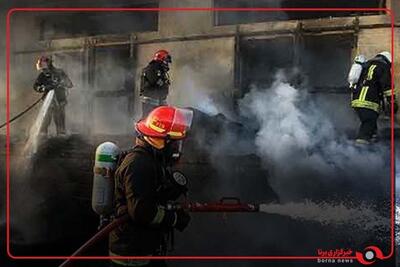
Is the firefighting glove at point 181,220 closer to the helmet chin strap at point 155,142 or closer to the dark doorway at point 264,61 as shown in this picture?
the helmet chin strap at point 155,142

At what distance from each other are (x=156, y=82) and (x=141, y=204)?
609 millimetres

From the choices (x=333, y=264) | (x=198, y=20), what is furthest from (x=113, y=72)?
(x=333, y=264)

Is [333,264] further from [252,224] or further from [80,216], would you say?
[80,216]

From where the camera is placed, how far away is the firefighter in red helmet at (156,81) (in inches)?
89.3

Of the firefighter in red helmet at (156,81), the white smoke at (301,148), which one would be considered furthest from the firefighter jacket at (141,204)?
the white smoke at (301,148)

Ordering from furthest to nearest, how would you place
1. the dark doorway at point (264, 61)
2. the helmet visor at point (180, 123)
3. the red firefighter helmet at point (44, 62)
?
the red firefighter helmet at point (44, 62), the dark doorway at point (264, 61), the helmet visor at point (180, 123)

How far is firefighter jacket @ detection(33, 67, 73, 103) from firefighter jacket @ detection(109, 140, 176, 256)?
61 centimetres

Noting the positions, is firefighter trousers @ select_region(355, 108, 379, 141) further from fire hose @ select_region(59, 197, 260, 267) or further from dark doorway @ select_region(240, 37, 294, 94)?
fire hose @ select_region(59, 197, 260, 267)

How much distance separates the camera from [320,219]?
7.29 ft

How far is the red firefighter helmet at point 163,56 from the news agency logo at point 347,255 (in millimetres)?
1150

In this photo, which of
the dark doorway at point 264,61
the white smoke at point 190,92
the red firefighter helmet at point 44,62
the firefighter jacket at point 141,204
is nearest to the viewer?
the firefighter jacket at point 141,204

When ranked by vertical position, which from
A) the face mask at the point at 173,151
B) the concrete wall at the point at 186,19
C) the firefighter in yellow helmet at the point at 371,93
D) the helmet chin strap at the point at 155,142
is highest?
the concrete wall at the point at 186,19

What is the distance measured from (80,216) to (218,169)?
0.75 meters

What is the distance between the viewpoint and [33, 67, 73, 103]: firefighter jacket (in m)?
2.42
